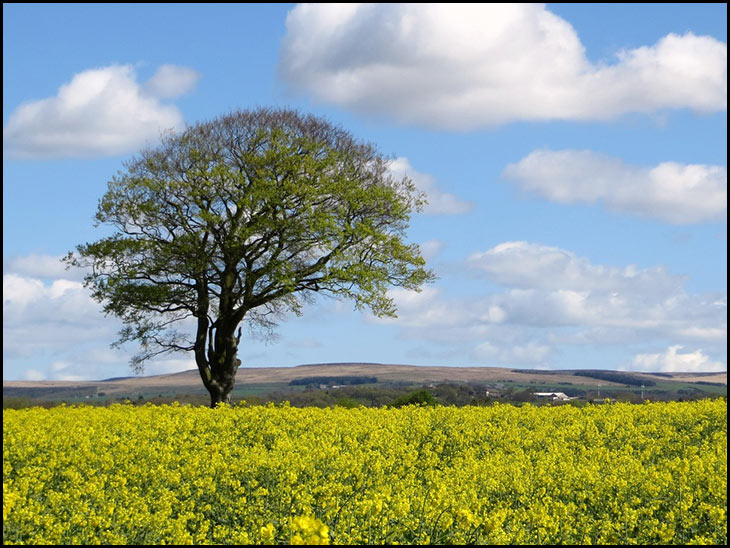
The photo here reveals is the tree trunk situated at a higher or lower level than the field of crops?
higher

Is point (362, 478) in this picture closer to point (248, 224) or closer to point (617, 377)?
point (248, 224)

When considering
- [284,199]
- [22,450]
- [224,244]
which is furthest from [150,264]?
[22,450]

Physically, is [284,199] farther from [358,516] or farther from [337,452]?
[358,516]

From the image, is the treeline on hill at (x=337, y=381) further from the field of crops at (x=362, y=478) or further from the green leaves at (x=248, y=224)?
the field of crops at (x=362, y=478)

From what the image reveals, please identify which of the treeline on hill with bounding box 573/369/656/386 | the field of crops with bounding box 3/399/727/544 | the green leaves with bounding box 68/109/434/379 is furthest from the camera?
the treeline on hill with bounding box 573/369/656/386

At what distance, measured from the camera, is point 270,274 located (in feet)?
92.5

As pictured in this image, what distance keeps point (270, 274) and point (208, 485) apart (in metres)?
17.2

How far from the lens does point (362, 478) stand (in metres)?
11.9

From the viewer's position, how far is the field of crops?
9.39 metres

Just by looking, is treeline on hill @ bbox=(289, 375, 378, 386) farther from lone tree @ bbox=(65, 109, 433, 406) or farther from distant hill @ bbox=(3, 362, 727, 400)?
lone tree @ bbox=(65, 109, 433, 406)

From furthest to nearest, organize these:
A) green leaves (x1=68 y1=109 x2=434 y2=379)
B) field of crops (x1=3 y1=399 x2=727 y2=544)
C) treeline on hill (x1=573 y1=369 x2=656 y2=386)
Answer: treeline on hill (x1=573 y1=369 x2=656 y2=386), green leaves (x1=68 y1=109 x2=434 y2=379), field of crops (x1=3 y1=399 x2=727 y2=544)

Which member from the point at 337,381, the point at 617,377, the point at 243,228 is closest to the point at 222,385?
the point at 243,228

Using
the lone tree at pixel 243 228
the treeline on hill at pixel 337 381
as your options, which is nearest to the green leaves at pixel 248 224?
the lone tree at pixel 243 228

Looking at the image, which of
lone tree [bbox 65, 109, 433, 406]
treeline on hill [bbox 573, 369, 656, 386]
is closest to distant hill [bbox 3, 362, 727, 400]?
treeline on hill [bbox 573, 369, 656, 386]
